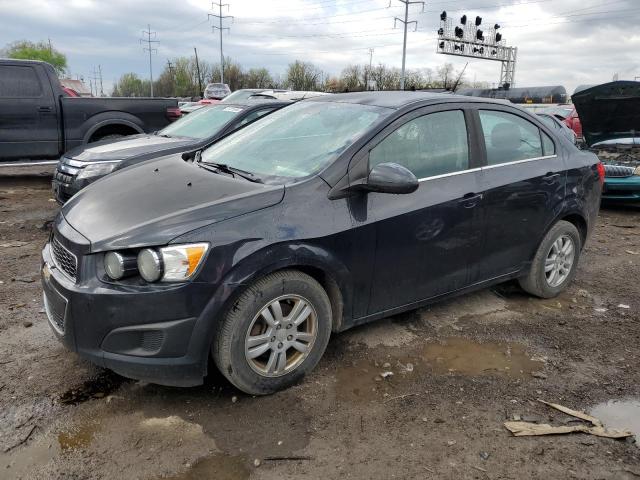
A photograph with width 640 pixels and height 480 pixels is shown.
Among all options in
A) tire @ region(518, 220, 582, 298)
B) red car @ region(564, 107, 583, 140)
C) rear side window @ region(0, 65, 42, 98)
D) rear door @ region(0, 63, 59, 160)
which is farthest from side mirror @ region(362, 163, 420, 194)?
red car @ region(564, 107, 583, 140)

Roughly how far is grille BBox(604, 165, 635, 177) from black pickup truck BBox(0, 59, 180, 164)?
7.55 m

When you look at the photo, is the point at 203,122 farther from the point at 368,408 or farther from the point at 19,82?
the point at 368,408

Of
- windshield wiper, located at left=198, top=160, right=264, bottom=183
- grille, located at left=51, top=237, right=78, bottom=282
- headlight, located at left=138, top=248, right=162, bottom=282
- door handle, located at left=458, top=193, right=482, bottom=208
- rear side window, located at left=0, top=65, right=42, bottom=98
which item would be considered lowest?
grille, located at left=51, top=237, right=78, bottom=282

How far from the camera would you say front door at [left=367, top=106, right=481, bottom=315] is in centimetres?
342

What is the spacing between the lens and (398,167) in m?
3.21

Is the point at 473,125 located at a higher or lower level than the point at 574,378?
higher

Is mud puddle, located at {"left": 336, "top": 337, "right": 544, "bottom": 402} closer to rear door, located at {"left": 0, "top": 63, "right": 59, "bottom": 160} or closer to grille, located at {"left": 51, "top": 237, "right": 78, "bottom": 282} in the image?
grille, located at {"left": 51, "top": 237, "right": 78, "bottom": 282}

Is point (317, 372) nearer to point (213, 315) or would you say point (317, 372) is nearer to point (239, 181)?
point (213, 315)

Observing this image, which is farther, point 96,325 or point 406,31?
point 406,31

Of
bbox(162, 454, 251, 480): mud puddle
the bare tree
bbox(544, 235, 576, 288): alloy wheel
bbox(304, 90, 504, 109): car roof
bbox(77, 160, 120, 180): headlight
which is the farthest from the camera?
the bare tree

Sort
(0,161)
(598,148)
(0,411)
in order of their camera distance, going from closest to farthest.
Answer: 1. (0,411)
2. (0,161)
3. (598,148)

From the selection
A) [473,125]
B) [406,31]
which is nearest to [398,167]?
[473,125]

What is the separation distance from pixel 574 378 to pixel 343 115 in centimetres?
229

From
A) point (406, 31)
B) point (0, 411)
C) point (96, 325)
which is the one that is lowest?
point (0, 411)
